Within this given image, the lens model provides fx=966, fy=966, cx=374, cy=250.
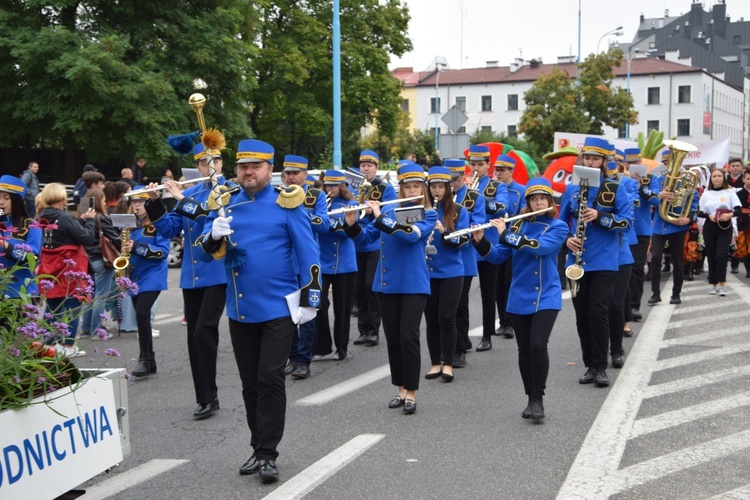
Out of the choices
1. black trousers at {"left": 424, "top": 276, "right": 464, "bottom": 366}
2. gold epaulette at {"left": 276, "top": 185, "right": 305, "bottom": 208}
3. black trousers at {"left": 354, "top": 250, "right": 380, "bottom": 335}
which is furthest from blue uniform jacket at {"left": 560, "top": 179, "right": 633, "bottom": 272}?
gold epaulette at {"left": 276, "top": 185, "right": 305, "bottom": 208}

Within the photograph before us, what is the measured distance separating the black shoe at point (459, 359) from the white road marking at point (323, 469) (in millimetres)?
2808

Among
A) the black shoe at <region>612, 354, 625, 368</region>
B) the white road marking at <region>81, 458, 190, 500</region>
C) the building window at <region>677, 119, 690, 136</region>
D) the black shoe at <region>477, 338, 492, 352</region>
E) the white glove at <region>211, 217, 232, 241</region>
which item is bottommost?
the black shoe at <region>477, 338, 492, 352</region>

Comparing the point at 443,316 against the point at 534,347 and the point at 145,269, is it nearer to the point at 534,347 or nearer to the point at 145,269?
the point at 534,347

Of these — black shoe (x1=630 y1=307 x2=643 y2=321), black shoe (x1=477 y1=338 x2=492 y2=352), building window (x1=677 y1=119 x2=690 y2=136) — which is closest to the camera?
black shoe (x1=477 y1=338 x2=492 y2=352)

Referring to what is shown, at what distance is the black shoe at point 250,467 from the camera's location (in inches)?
239

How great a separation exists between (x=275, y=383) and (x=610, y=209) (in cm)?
405

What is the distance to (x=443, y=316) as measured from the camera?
349 inches

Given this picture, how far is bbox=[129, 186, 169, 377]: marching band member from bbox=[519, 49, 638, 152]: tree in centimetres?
4483

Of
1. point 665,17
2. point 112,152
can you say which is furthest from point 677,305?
point 665,17

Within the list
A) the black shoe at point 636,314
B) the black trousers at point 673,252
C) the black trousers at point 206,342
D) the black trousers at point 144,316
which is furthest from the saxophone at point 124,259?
the black trousers at point 673,252

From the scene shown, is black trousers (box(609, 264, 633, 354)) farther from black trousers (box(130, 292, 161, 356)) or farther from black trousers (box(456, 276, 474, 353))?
black trousers (box(130, 292, 161, 356))

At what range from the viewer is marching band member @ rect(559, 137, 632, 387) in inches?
339

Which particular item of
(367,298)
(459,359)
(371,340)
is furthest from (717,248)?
(459,359)

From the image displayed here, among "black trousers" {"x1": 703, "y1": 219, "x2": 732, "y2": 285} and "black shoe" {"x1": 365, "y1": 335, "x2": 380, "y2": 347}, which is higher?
"black trousers" {"x1": 703, "y1": 219, "x2": 732, "y2": 285}
